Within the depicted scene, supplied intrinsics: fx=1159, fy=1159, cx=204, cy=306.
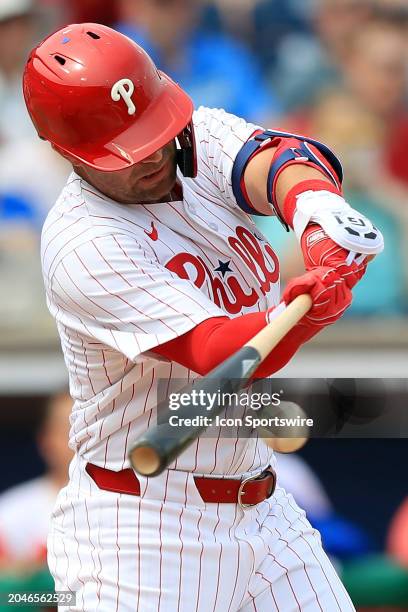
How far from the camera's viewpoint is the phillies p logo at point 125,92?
8.10 ft

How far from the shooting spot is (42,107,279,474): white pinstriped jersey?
7.78ft

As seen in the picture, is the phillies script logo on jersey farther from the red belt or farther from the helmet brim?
the red belt

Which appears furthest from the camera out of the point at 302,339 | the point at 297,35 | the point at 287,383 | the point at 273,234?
the point at 297,35

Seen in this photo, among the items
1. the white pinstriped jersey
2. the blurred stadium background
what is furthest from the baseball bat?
the blurred stadium background

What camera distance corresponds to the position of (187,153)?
2592 mm

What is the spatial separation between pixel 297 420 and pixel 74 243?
703 mm

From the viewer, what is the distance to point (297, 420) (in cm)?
272

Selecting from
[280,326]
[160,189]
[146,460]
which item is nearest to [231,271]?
[160,189]

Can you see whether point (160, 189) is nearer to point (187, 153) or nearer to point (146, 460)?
point (187, 153)

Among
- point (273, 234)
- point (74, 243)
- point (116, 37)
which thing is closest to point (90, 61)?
point (116, 37)

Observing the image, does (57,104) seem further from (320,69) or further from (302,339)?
(320,69)

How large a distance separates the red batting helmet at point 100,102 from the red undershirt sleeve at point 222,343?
404mm

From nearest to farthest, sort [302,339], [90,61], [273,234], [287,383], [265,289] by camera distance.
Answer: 1. [302,339]
2. [90,61]
3. [265,289]
4. [287,383]
5. [273,234]

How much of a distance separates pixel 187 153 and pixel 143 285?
1.26 feet
